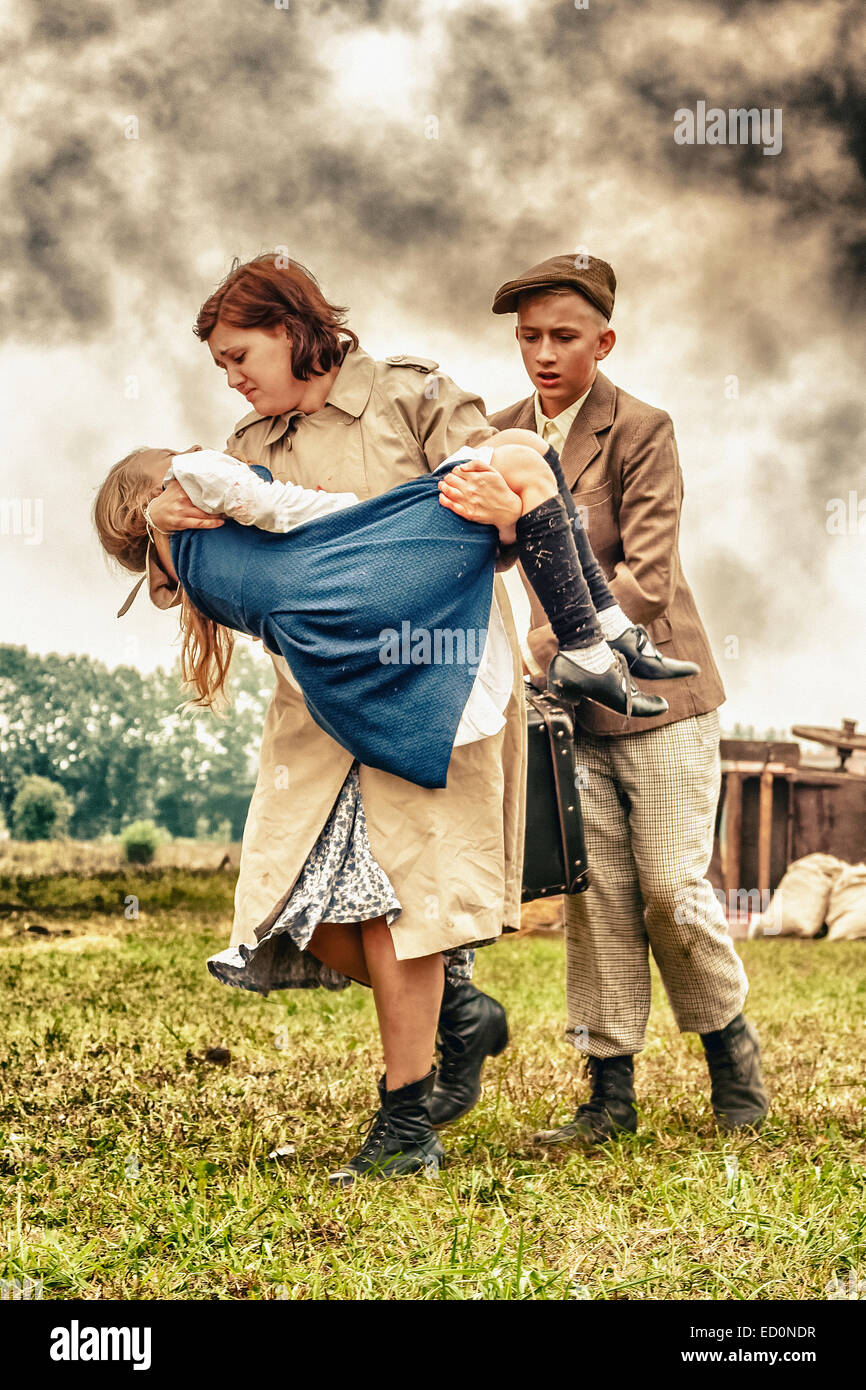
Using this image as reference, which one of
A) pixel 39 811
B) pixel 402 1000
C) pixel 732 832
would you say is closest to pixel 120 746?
pixel 39 811

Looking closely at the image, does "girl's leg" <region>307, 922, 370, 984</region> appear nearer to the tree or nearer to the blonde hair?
the blonde hair

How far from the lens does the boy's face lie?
2.74 metres

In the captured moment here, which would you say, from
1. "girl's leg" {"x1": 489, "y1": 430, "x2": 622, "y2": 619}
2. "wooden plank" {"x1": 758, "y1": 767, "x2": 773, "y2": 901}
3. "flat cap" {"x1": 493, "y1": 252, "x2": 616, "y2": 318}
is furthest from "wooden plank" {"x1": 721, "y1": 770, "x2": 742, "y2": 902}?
"girl's leg" {"x1": 489, "y1": 430, "x2": 622, "y2": 619}

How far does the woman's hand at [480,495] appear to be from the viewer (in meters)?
2.20

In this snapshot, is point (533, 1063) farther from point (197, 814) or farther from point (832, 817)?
point (832, 817)

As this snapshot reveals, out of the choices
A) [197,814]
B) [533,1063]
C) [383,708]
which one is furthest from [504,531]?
[197,814]

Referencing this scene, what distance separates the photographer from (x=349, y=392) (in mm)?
2420

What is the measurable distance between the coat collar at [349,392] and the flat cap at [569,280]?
0.43m

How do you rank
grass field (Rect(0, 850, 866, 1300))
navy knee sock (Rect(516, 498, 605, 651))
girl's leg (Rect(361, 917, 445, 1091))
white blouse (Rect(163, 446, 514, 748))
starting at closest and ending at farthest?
grass field (Rect(0, 850, 866, 1300)), white blouse (Rect(163, 446, 514, 748)), navy knee sock (Rect(516, 498, 605, 651)), girl's leg (Rect(361, 917, 445, 1091))

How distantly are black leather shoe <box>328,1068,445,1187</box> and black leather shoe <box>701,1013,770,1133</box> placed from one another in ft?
2.58

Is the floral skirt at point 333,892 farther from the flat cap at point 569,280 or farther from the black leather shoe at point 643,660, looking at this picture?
the flat cap at point 569,280

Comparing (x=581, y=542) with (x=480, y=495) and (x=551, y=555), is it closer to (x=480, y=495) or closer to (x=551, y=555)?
(x=551, y=555)

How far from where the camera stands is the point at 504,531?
226 cm

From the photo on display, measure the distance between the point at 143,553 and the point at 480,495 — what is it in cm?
64
